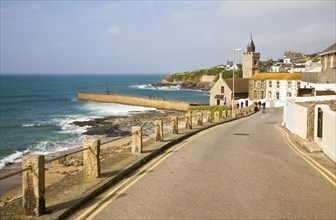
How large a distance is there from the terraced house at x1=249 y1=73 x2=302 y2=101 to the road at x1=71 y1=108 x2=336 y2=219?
54920 mm

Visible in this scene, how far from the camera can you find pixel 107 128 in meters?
48.8

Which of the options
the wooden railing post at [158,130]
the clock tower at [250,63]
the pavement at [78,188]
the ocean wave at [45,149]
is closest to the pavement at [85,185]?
the pavement at [78,188]

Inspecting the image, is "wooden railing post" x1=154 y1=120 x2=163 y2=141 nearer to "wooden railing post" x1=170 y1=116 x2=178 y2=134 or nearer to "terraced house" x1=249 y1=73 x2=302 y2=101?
"wooden railing post" x1=170 y1=116 x2=178 y2=134

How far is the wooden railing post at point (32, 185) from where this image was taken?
6.90 metres

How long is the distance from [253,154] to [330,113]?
3.32 meters

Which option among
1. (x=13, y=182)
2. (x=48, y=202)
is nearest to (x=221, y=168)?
(x=48, y=202)

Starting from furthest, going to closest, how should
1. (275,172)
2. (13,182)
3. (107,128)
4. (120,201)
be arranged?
1. (107,128)
2. (13,182)
3. (275,172)
4. (120,201)

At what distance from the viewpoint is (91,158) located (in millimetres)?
9477

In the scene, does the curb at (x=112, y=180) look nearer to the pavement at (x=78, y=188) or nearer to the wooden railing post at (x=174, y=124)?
the pavement at (x=78, y=188)

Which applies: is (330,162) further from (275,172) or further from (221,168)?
(221,168)

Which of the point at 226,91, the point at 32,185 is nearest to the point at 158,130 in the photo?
the point at 32,185

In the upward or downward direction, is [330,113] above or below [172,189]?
above

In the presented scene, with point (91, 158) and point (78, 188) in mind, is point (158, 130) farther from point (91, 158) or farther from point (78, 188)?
point (78, 188)

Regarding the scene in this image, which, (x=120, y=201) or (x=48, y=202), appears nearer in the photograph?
(x=48, y=202)
